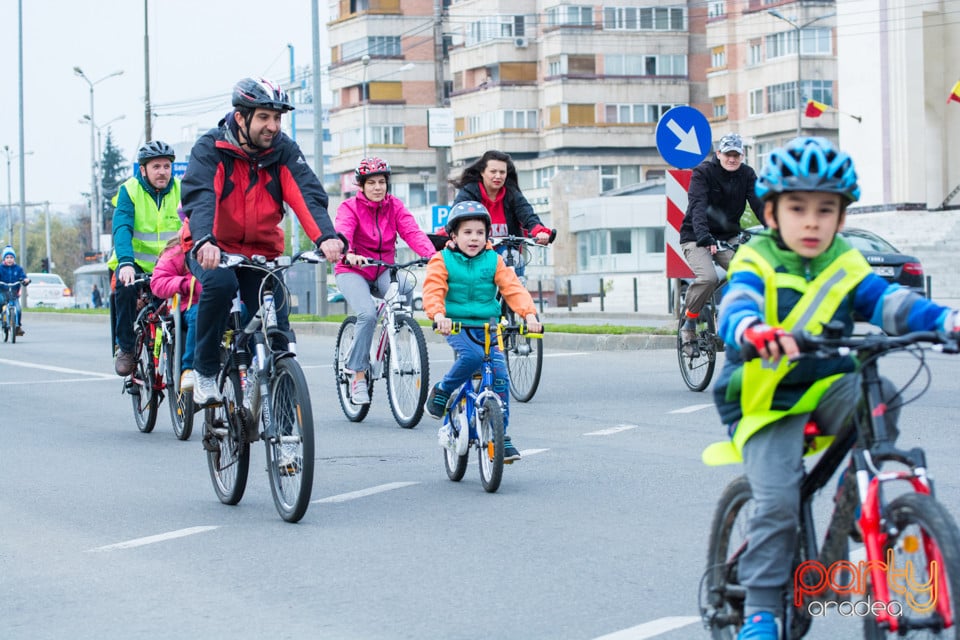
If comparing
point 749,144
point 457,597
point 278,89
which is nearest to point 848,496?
point 457,597

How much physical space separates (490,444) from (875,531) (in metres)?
4.23

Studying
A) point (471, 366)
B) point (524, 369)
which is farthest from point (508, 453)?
point (524, 369)

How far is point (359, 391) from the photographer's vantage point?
1158cm

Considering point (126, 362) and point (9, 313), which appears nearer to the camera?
point (126, 362)

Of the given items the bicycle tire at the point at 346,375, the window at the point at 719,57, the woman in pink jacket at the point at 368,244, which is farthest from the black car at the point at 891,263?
the window at the point at 719,57

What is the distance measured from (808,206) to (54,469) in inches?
257

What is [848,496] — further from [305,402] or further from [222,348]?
[222,348]

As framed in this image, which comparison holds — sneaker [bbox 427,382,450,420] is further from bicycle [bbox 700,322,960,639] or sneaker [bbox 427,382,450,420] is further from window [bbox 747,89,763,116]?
window [bbox 747,89,763,116]

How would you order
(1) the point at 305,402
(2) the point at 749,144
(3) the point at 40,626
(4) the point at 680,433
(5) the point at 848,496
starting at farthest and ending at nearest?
(2) the point at 749,144, (4) the point at 680,433, (1) the point at 305,402, (3) the point at 40,626, (5) the point at 848,496

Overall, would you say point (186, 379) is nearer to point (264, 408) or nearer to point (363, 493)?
point (363, 493)

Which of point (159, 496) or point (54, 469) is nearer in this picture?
point (159, 496)

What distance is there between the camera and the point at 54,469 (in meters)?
9.61

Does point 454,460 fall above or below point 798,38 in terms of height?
below

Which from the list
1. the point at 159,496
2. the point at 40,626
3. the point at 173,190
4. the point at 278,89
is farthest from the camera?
the point at 173,190
